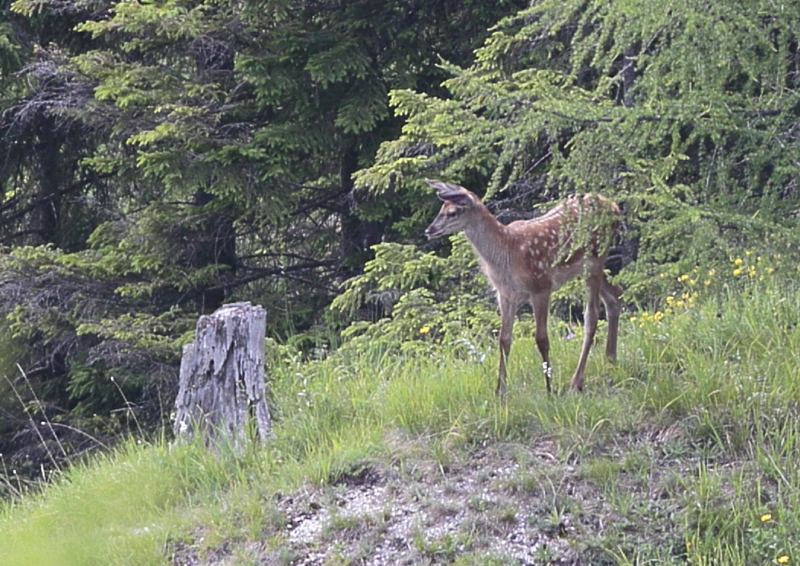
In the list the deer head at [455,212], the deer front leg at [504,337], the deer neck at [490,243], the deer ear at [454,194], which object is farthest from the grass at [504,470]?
the deer ear at [454,194]

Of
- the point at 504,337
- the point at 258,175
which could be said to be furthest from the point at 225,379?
the point at 258,175

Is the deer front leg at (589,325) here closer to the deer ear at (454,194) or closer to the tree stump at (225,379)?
the deer ear at (454,194)

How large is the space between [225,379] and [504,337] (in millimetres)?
1805

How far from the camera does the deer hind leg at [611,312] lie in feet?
23.0

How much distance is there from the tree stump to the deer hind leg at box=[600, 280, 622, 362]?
2.26m

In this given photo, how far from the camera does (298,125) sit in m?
12.2

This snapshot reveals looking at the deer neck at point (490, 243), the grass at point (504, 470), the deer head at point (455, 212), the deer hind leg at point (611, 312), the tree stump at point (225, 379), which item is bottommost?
the grass at point (504, 470)

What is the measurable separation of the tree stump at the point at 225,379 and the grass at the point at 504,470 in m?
0.19

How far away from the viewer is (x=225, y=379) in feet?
A: 22.8

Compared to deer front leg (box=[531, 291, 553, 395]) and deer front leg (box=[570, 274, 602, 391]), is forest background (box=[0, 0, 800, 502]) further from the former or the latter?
deer front leg (box=[531, 291, 553, 395])

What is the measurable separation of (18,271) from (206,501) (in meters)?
7.15

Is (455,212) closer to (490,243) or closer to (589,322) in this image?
(490,243)

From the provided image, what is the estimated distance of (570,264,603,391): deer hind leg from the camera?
6.65m

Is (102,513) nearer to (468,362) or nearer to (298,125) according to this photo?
(468,362)
